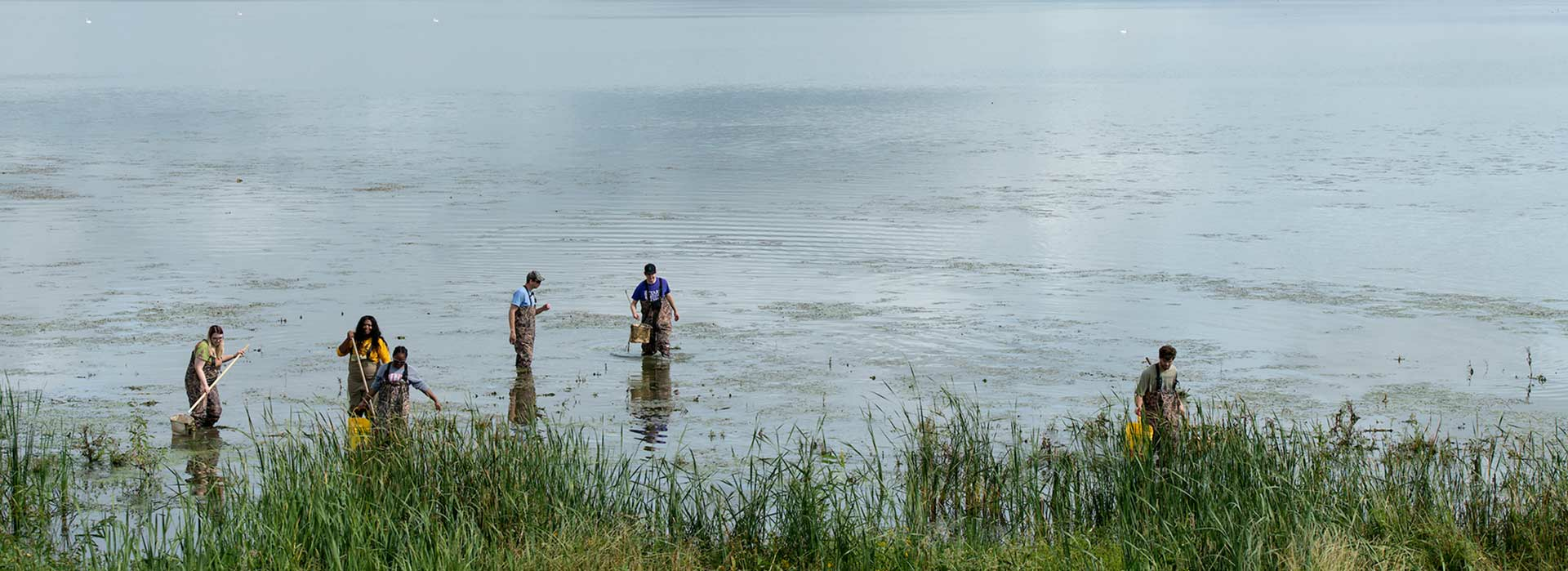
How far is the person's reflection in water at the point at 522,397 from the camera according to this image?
15086mm

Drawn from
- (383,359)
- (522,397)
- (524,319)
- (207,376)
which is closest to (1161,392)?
(383,359)

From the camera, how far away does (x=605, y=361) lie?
58.3ft

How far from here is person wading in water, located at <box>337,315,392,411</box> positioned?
1362cm

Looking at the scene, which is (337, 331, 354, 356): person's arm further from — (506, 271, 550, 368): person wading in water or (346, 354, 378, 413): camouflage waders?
(506, 271, 550, 368): person wading in water

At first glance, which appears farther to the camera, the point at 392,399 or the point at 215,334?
the point at 215,334

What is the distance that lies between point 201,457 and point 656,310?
5371 mm

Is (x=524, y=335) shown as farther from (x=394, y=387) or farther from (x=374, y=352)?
(x=394, y=387)

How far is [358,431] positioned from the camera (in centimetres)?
1116

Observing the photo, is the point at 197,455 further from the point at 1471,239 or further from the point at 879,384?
the point at 1471,239

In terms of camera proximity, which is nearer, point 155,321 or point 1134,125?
point 155,321

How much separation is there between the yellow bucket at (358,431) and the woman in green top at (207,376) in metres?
2.33

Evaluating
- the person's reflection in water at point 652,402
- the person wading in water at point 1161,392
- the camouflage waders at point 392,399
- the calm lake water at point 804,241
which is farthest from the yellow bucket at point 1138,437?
the camouflage waders at point 392,399

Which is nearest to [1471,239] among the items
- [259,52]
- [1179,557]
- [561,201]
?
[561,201]

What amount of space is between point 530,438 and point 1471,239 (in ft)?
64.5
